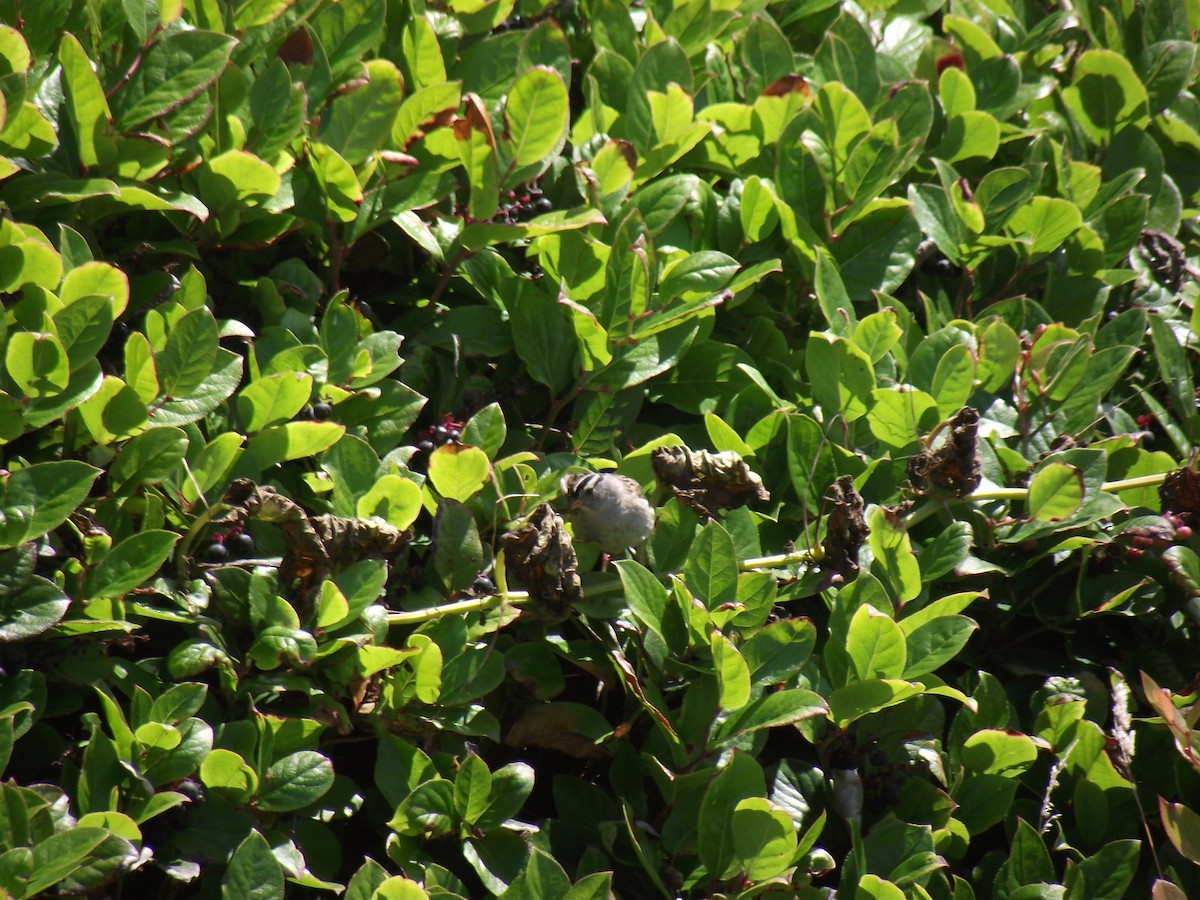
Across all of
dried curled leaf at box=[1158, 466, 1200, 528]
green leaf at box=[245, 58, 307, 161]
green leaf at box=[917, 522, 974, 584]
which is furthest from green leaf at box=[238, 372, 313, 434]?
dried curled leaf at box=[1158, 466, 1200, 528]

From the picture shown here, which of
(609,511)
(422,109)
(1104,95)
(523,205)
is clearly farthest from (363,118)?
(1104,95)

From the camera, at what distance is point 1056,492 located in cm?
167

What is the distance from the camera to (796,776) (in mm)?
1541

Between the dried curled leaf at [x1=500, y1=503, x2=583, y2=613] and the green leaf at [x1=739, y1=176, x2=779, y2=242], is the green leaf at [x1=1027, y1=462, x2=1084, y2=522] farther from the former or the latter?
the dried curled leaf at [x1=500, y1=503, x2=583, y2=613]

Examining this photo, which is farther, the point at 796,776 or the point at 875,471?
the point at 875,471

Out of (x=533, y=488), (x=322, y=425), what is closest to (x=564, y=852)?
(x=533, y=488)

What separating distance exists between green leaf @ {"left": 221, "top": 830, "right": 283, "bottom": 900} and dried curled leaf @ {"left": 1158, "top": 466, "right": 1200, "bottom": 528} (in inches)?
55.7

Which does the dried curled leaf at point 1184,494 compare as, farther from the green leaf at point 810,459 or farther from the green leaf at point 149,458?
the green leaf at point 149,458

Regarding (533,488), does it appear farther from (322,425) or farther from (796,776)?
(796,776)

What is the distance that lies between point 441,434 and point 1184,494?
3.76ft

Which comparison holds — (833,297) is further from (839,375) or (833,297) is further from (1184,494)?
(1184,494)

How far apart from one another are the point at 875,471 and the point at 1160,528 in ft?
1.50

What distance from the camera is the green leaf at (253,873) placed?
1.19 meters

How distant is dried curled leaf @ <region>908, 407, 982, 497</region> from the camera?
1.61 meters
